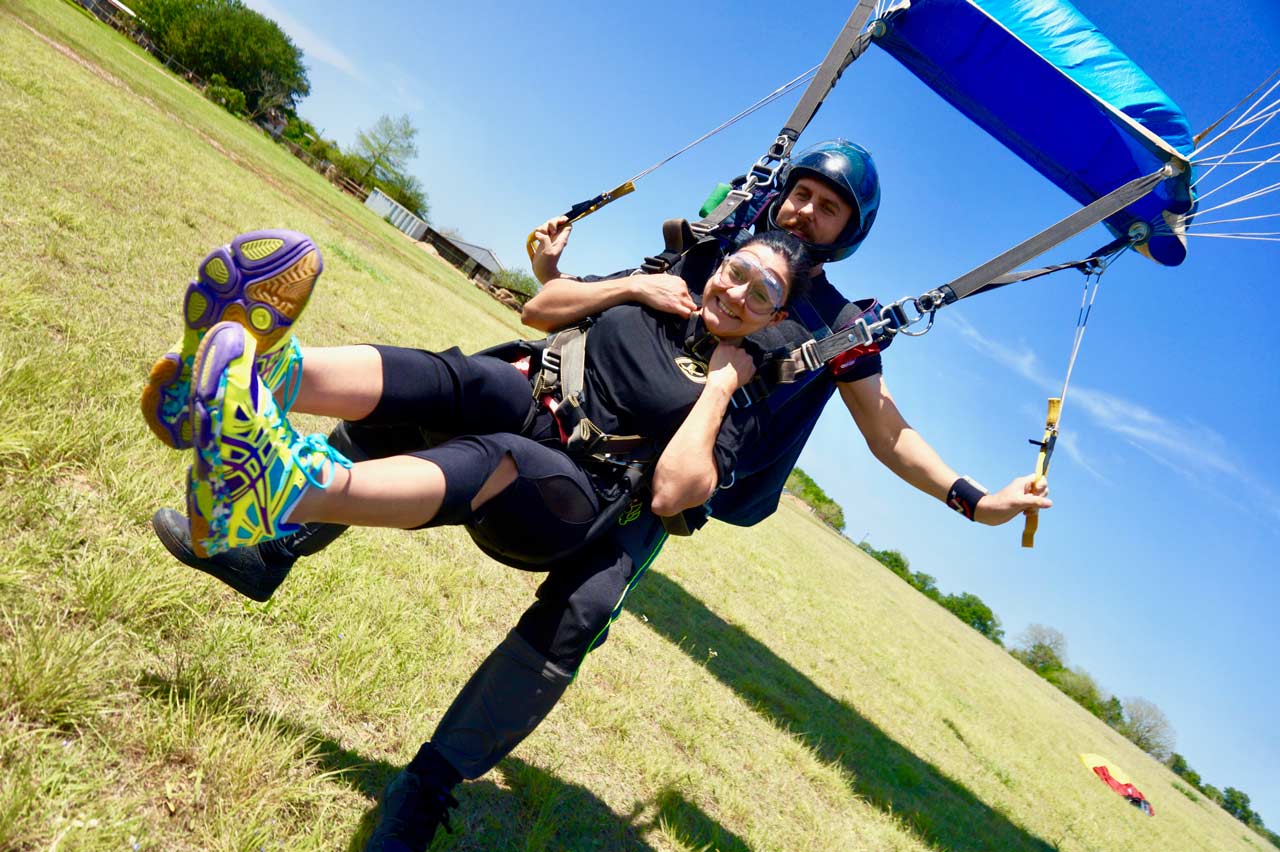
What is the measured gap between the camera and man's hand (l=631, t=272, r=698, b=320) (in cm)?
270

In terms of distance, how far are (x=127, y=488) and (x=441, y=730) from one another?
1669 mm

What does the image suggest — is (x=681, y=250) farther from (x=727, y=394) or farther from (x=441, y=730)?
(x=441, y=730)

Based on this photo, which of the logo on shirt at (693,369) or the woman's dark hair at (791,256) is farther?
the woman's dark hair at (791,256)

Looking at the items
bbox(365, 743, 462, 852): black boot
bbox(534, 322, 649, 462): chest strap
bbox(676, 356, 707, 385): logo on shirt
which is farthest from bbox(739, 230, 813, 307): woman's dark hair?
bbox(365, 743, 462, 852): black boot

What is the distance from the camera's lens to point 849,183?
310cm

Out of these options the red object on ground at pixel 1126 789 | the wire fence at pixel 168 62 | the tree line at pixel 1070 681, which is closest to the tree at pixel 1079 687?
the tree line at pixel 1070 681

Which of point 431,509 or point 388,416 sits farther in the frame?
point 388,416

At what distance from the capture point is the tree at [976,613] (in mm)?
73750

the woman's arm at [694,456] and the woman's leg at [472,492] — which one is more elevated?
the woman's arm at [694,456]

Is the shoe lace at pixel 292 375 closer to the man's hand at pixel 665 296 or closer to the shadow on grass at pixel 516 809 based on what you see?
the shadow on grass at pixel 516 809

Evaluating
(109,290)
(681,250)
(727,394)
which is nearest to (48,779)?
(727,394)

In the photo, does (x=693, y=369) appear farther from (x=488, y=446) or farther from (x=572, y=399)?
(x=488, y=446)

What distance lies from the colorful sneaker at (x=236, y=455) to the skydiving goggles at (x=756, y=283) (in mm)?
1571

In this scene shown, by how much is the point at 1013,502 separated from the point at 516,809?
89.0 inches
